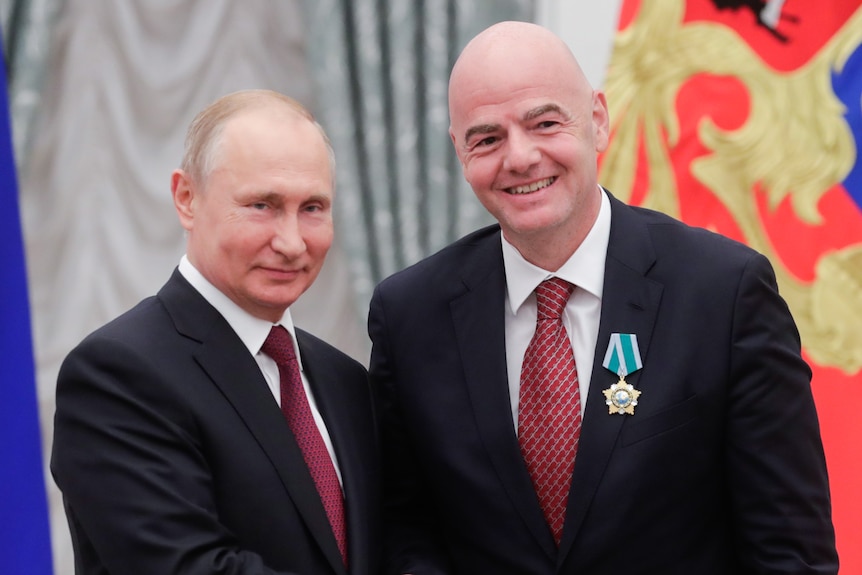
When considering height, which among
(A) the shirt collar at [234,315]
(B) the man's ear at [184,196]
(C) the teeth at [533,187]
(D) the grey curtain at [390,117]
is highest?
(D) the grey curtain at [390,117]

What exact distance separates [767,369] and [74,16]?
2.58 meters

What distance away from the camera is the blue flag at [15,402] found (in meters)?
2.96

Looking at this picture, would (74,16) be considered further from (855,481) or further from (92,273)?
(855,481)

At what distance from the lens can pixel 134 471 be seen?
168 cm

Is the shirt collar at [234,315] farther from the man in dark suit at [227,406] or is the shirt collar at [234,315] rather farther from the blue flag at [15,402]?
the blue flag at [15,402]

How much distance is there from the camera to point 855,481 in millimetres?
3189

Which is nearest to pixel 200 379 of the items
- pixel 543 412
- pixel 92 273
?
pixel 543 412

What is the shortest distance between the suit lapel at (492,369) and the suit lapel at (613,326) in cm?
9

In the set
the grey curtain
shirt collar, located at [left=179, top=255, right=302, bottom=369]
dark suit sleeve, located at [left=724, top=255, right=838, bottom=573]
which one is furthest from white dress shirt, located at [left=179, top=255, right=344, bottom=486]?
the grey curtain

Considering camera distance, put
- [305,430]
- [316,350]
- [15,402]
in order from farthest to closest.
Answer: [15,402] < [316,350] < [305,430]

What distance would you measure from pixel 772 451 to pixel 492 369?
1.66 feet

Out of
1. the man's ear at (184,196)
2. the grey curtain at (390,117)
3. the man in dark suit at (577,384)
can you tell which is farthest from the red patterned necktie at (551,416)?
the grey curtain at (390,117)

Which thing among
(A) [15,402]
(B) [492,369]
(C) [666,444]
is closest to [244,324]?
(B) [492,369]

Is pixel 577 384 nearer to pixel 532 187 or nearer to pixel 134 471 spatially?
pixel 532 187
